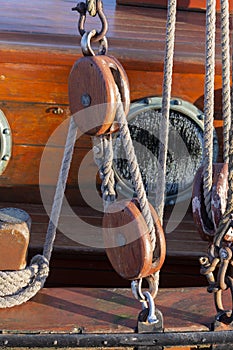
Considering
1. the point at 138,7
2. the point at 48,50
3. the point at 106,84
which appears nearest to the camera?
Answer: the point at 106,84

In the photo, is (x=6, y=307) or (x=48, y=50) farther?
(x=48, y=50)

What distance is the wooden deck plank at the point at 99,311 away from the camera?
147 centimetres

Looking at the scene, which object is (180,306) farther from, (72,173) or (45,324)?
(72,173)

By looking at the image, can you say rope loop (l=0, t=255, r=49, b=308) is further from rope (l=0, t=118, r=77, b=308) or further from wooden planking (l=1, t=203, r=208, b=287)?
wooden planking (l=1, t=203, r=208, b=287)

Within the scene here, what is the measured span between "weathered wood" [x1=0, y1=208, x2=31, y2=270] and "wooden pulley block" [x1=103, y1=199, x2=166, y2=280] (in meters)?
0.20

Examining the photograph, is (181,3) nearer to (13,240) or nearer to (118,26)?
(118,26)

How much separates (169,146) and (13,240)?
82cm

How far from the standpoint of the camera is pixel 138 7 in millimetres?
2957

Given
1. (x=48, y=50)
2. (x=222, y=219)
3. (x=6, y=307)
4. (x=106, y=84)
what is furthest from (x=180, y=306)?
(x=48, y=50)

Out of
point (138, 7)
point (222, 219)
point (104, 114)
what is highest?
point (138, 7)

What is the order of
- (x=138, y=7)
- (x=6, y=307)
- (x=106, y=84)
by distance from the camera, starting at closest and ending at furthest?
1. (x=106, y=84)
2. (x=6, y=307)
3. (x=138, y=7)

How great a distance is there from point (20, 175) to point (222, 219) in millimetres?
951

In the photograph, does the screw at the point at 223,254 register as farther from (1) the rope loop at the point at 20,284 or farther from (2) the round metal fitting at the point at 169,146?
(2) the round metal fitting at the point at 169,146

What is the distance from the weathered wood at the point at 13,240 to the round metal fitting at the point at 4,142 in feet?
1.96
